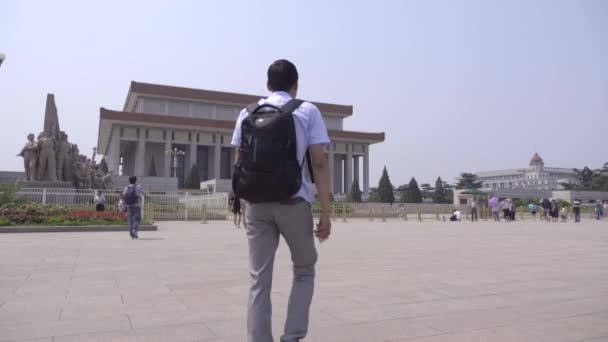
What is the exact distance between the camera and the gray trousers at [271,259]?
2348 millimetres

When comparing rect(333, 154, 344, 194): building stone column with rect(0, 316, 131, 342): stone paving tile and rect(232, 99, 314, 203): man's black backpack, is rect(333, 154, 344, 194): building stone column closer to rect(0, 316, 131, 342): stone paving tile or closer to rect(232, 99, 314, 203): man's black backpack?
rect(0, 316, 131, 342): stone paving tile

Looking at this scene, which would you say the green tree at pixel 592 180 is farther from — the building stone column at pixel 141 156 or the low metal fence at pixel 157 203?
the low metal fence at pixel 157 203

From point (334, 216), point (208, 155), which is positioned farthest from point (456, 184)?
point (334, 216)

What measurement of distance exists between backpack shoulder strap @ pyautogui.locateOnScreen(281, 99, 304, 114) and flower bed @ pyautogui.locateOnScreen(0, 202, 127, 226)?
12.2 metres

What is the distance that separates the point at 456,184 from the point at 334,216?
7114cm

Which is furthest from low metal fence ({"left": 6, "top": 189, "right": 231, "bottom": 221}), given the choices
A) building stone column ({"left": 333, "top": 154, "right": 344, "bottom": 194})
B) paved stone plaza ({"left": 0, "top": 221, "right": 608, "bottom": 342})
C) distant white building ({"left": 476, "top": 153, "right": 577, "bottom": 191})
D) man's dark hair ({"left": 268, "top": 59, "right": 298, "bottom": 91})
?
distant white building ({"left": 476, "top": 153, "right": 577, "bottom": 191})

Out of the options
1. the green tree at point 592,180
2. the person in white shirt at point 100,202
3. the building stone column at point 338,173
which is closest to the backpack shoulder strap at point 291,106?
the person in white shirt at point 100,202

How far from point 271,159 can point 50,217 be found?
1312 centimetres

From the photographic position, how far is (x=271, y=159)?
2.28 metres

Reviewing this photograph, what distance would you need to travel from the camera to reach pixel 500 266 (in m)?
6.04

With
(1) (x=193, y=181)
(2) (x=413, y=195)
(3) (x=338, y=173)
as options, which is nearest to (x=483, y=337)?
(2) (x=413, y=195)

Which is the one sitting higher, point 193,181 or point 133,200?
point 193,181

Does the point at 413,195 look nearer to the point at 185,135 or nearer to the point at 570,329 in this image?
the point at 185,135

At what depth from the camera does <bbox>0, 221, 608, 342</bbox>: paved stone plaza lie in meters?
2.95
